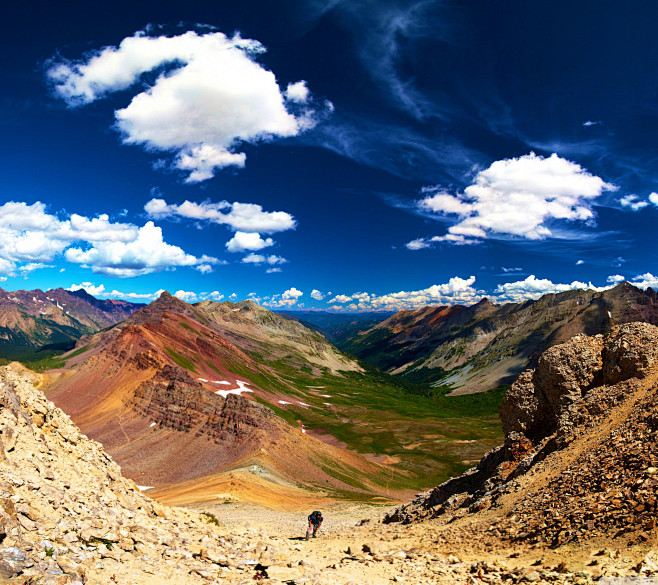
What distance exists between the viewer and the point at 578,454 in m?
22.3

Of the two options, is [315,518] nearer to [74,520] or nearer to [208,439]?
[74,520]

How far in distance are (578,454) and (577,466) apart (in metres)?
1.80

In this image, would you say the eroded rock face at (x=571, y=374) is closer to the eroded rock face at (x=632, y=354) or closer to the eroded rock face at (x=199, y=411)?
the eroded rock face at (x=632, y=354)

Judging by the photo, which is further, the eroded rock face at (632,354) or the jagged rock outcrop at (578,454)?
the eroded rock face at (632,354)

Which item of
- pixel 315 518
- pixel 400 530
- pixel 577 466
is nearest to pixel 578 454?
pixel 577 466

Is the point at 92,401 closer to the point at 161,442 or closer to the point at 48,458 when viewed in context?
the point at 161,442

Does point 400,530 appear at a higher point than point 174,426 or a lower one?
higher

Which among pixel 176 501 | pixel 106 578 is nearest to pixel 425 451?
pixel 176 501

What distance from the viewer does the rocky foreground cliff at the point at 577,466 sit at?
49.8ft

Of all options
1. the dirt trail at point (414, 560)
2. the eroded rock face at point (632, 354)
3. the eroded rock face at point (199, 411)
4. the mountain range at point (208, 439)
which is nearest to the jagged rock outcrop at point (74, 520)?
the dirt trail at point (414, 560)

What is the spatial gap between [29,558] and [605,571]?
59.6 feet

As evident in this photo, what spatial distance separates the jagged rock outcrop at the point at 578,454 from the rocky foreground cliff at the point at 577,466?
0.07 metres

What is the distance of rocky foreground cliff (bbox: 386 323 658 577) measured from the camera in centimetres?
1517

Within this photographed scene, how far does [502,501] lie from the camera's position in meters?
23.0
